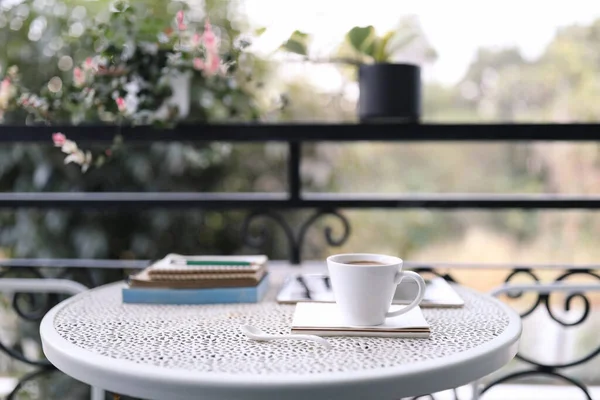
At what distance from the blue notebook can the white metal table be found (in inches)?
1.8

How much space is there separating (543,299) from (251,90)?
982 millimetres

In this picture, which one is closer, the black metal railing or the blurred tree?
the black metal railing

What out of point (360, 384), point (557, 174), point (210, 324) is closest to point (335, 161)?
point (557, 174)

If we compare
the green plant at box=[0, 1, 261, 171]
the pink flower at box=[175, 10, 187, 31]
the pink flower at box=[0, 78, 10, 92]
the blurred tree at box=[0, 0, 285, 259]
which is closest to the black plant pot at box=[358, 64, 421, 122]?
the green plant at box=[0, 1, 261, 171]

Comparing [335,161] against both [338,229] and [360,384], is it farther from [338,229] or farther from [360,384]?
[360,384]

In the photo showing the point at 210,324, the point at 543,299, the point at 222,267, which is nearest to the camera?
the point at 210,324

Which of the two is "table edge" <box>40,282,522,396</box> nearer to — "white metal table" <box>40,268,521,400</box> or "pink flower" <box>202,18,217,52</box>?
"white metal table" <box>40,268,521,400</box>

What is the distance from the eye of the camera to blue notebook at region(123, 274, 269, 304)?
2.94 feet

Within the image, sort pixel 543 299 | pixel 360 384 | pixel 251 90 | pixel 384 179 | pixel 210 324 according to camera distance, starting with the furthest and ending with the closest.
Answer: pixel 384 179, pixel 251 90, pixel 543 299, pixel 210 324, pixel 360 384

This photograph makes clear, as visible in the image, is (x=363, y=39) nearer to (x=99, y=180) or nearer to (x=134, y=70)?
(x=134, y=70)

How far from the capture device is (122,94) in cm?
128

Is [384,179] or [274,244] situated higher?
[384,179]

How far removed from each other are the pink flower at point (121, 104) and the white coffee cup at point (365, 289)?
0.77 meters

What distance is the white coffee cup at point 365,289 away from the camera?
710 millimetres
